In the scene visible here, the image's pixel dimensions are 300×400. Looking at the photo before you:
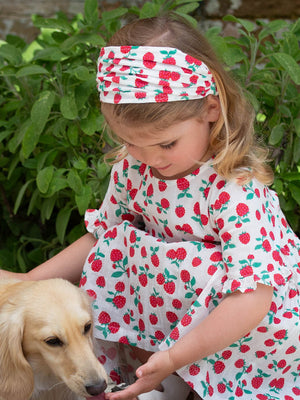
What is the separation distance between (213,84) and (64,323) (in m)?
0.79

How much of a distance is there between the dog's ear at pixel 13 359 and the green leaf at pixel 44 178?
81 cm

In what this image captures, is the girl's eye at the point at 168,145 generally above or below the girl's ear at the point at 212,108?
below

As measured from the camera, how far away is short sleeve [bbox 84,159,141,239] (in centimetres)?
202

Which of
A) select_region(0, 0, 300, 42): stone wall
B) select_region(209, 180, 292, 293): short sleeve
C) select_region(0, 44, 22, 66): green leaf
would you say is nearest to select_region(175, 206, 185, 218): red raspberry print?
select_region(209, 180, 292, 293): short sleeve

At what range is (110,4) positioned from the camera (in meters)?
3.37

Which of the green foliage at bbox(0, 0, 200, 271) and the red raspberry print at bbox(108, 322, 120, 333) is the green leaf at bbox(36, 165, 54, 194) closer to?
the green foliage at bbox(0, 0, 200, 271)

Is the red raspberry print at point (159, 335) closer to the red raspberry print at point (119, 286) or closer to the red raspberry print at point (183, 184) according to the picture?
the red raspberry print at point (119, 286)

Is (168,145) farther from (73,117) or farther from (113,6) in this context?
(113,6)

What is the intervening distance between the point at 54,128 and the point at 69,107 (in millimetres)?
176

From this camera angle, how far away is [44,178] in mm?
2414

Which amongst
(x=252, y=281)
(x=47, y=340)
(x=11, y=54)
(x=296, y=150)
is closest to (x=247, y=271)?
(x=252, y=281)

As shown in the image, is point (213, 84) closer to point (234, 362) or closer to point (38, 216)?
point (234, 362)

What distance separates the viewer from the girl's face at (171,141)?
1.59 metres

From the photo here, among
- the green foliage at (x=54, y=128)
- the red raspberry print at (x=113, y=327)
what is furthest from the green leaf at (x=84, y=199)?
the red raspberry print at (x=113, y=327)
